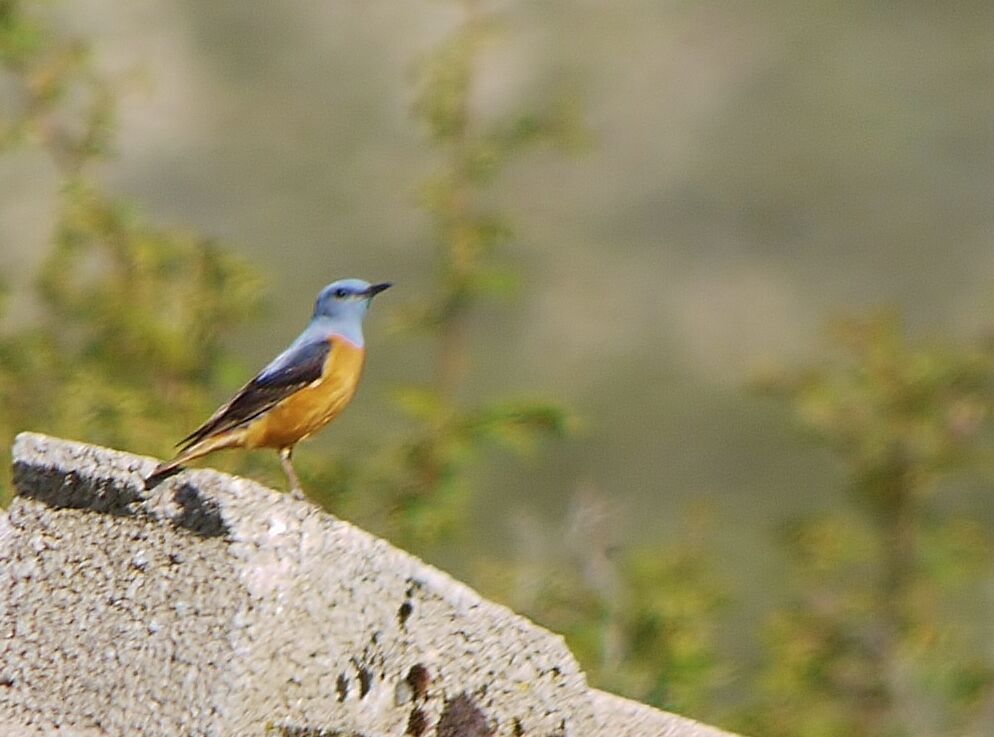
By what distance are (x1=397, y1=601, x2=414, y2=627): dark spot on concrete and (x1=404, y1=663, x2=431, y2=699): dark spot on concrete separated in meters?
0.07

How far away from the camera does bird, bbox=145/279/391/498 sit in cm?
415

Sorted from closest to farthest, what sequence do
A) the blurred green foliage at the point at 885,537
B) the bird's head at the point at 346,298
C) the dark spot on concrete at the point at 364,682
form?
the dark spot on concrete at the point at 364,682 < the bird's head at the point at 346,298 < the blurred green foliage at the point at 885,537

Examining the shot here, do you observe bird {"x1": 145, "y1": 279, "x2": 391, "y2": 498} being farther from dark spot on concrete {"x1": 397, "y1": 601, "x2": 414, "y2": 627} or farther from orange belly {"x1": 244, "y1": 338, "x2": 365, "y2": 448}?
dark spot on concrete {"x1": 397, "y1": 601, "x2": 414, "y2": 627}

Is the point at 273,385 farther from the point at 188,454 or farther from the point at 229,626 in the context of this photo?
the point at 229,626

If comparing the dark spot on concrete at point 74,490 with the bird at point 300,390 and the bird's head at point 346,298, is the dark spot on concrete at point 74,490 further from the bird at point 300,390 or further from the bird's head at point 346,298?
the bird's head at point 346,298

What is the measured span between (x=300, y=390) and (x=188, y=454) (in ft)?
2.14

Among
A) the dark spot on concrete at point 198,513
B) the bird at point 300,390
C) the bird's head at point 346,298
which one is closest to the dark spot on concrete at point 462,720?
the dark spot on concrete at point 198,513

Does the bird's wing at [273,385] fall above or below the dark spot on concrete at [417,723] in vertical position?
above

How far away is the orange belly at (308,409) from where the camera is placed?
428 centimetres

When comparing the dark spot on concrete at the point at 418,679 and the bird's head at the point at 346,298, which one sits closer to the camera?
the dark spot on concrete at the point at 418,679

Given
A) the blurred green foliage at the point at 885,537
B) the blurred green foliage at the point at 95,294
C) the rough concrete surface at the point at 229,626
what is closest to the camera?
the rough concrete surface at the point at 229,626

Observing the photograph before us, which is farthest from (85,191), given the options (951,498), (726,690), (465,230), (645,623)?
(951,498)

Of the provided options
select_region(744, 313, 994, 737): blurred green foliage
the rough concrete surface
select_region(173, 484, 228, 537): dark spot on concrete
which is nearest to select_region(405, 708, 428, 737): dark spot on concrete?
the rough concrete surface

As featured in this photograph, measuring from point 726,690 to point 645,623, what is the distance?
769mm
